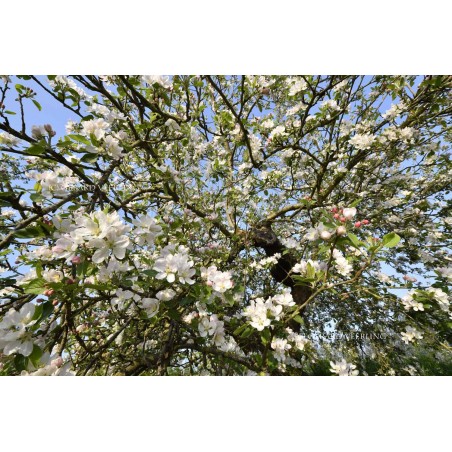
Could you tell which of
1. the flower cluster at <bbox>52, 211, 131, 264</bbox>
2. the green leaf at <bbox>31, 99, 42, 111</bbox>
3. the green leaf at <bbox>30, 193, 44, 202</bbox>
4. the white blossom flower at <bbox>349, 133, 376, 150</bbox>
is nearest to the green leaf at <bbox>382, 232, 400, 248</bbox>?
the flower cluster at <bbox>52, 211, 131, 264</bbox>

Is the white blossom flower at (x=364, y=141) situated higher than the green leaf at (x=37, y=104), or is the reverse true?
the green leaf at (x=37, y=104)

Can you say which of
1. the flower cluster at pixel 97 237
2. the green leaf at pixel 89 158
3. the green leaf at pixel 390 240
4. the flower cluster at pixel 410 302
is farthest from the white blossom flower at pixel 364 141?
the flower cluster at pixel 97 237

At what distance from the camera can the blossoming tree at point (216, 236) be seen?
1244 millimetres

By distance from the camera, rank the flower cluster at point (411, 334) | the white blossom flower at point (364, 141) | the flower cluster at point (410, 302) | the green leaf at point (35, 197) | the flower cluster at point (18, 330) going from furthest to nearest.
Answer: the white blossom flower at point (364, 141) → the flower cluster at point (411, 334) → the flower cluster at point (410, 302) → the green leaf at point (35, 197) → the flower cluster at point (18, 330)

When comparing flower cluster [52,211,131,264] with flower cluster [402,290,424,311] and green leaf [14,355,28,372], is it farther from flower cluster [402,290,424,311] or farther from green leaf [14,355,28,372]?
flower cluster [402,290,424,311]

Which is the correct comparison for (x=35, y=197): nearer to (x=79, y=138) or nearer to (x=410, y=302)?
(x=79, y=138)

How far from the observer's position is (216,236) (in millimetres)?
3736

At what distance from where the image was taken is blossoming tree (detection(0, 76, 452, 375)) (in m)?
1.24

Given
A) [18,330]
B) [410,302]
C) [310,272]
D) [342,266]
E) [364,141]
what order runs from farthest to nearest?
[364,141] < [410,302] < [342,266] < [310,272] < [18,330]

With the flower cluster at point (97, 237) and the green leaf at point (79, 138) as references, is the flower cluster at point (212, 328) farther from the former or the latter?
the green leaf at point (79, 138)

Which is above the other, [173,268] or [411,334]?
[173,268]

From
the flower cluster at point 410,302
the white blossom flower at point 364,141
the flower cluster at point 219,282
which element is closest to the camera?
the flower cluster at point 219,282

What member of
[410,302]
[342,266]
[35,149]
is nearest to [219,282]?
[342,266]

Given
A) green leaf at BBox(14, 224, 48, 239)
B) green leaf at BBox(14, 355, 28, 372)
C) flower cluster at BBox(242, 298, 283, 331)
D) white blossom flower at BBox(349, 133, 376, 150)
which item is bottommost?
flower cluster at BBox(242, 298, 283, 331)
